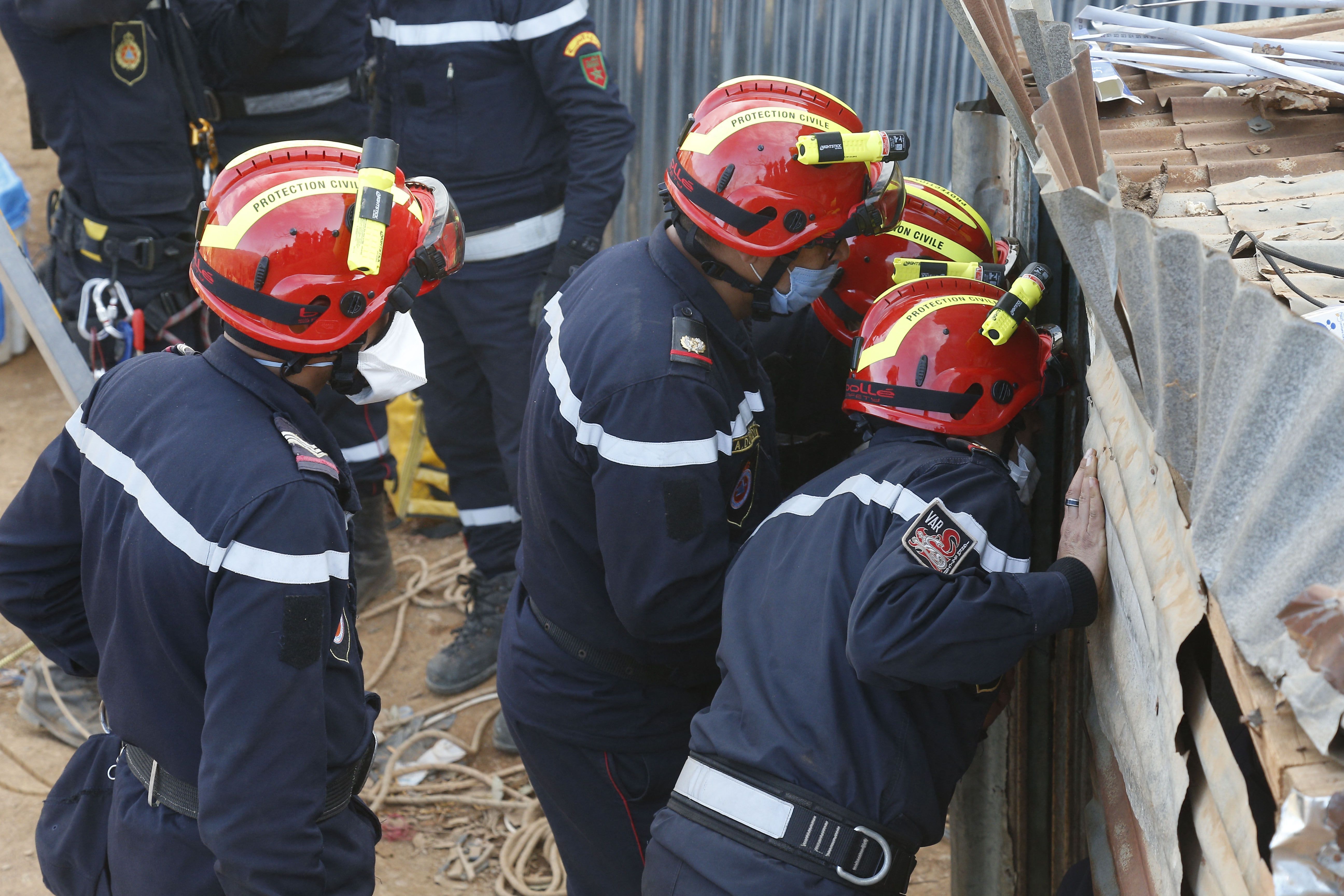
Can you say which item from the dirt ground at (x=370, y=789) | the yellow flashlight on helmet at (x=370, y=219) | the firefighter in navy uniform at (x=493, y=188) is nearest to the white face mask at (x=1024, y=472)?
the yellow flashlight on helmet at (x=370, y=219)

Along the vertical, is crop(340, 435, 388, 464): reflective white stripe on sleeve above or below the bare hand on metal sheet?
below

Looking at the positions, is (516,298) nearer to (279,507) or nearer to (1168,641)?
(279,507)

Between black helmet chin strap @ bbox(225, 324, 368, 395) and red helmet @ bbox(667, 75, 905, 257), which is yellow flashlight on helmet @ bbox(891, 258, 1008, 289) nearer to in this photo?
red helmet @ bbox(667, 75, 905, 257)

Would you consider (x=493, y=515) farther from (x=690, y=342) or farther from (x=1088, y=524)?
(x=1088, y=524)

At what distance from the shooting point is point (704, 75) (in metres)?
5.88

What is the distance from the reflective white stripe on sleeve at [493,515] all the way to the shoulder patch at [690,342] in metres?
2.51

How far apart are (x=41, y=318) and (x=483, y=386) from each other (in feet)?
5.25

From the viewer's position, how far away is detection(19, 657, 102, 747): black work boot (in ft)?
14.9

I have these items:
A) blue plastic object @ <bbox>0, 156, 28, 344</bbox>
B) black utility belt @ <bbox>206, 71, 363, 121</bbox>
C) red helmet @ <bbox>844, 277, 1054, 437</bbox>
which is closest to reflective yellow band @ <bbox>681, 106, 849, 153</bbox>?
red helmet @ <bbox>844, 277, 1054, 437</bbox>

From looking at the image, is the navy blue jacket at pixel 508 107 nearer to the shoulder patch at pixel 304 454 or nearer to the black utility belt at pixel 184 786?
the shoulder patch at pixel 304 454

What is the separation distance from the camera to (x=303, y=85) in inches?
194

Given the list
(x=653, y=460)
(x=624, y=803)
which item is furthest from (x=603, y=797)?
(x=653, y=460)

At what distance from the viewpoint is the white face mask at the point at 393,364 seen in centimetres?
250

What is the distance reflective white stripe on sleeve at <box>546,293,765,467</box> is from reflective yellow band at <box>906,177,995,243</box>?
0.85 m
